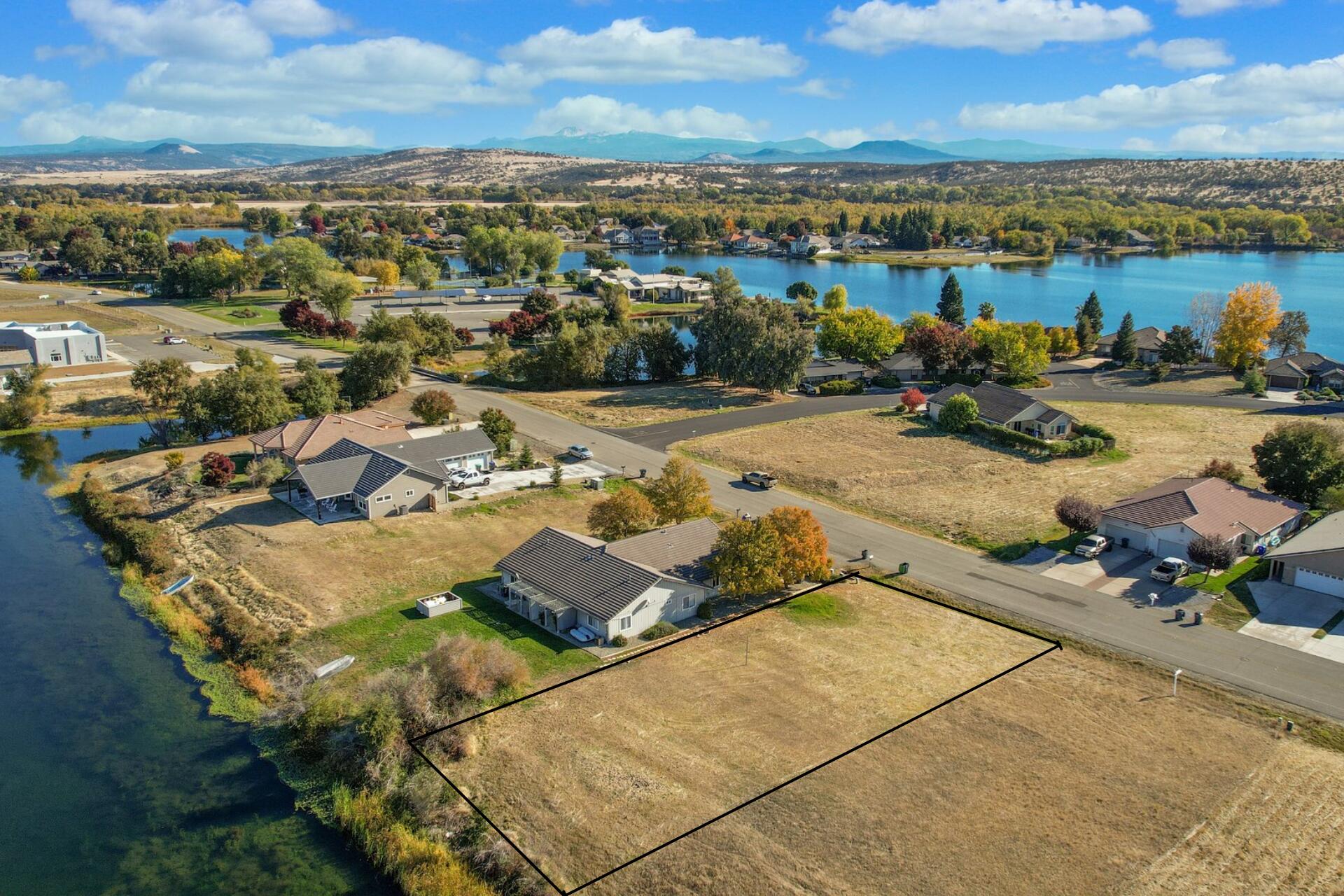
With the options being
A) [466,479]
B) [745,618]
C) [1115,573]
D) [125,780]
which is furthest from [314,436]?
[1115,573]

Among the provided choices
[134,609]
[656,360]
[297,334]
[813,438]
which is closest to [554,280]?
[297,334]

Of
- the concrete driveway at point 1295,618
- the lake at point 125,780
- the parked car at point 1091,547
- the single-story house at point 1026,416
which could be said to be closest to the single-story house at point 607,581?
the lake at point 125,780

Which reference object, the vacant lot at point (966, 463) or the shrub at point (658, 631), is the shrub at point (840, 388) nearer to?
the vacant lot at point (966, 463)

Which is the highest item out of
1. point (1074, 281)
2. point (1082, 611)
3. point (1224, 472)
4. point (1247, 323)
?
point (1247, 323)

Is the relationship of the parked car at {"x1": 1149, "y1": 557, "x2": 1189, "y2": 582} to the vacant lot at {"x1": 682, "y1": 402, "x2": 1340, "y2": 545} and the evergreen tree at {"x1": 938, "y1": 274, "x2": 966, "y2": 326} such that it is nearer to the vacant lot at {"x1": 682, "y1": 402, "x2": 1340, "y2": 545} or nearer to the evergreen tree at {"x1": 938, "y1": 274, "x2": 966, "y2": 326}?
the vacant lot at {"x1": 682, "y1": 402, "x2": 1340, "y2": 545}

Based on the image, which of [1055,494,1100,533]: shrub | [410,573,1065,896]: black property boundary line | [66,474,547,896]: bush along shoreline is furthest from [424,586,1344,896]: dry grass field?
[1055,494,1100,533]: shrub

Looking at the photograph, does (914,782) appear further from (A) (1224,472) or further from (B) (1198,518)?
(A) (1224,472)
